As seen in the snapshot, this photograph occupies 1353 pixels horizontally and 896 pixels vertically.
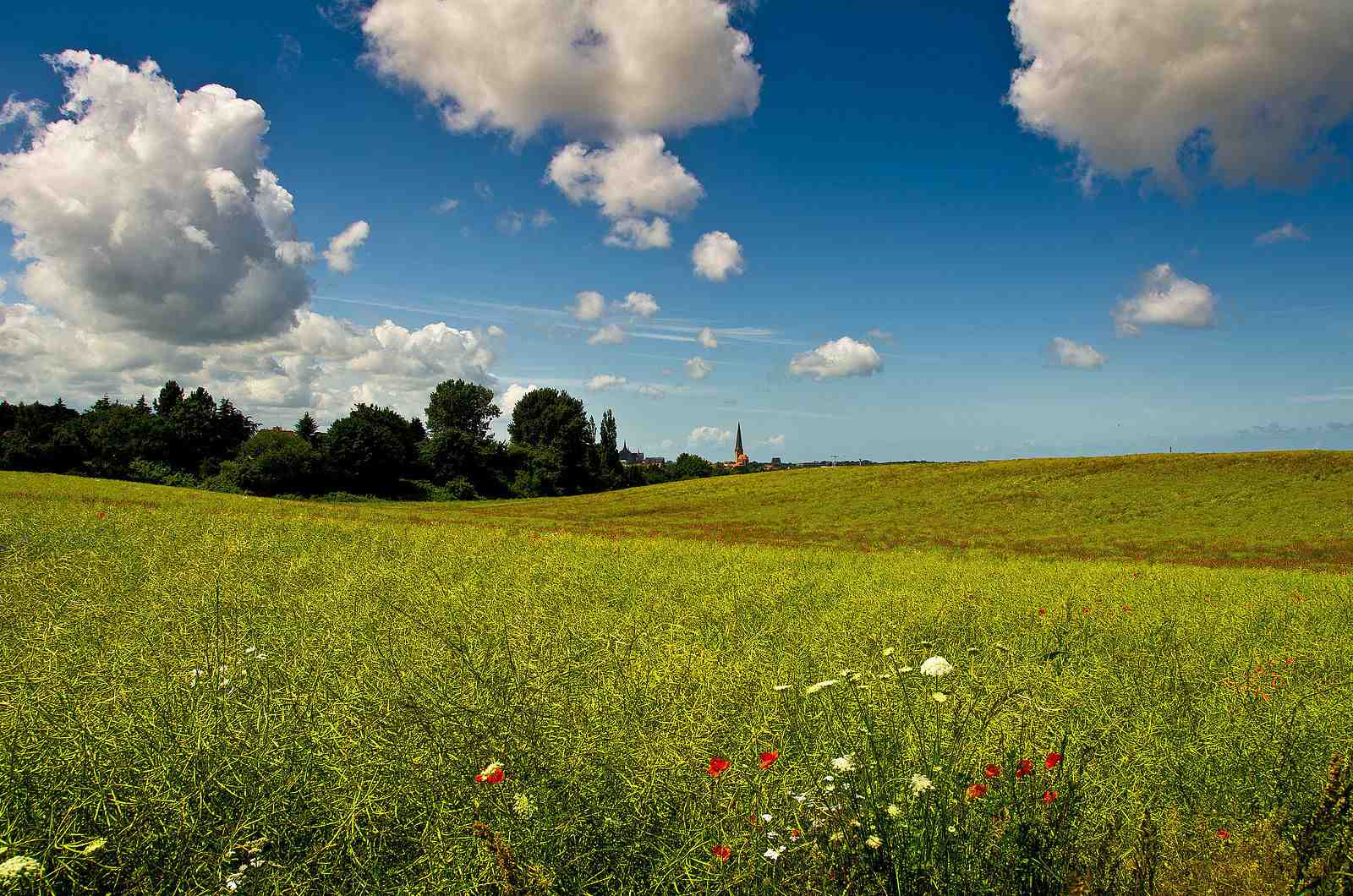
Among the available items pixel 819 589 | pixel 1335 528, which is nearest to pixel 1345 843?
pixel 819 589

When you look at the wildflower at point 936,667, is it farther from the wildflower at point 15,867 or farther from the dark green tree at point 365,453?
the dark green tree at point 365,453

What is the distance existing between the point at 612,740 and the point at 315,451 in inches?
2843

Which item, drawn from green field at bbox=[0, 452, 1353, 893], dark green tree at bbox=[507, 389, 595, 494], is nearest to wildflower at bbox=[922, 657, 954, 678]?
green field at bbox=[0, 452, 1353, 893]

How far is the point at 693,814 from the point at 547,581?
658 cm

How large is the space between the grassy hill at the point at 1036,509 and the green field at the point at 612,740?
19079 mm

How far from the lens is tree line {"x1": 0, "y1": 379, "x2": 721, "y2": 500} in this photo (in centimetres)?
6475

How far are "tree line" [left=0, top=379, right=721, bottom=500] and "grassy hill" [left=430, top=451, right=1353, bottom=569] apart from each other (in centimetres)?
2069

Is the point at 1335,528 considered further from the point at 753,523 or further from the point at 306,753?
the point at 306,753

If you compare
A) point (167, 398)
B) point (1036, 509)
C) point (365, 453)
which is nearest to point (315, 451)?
point (365, 453)

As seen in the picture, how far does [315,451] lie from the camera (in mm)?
66062

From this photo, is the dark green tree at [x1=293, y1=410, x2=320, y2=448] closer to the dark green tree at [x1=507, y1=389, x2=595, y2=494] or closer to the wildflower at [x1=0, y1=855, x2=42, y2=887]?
the dark green tree at [x1=507, y1=389, x2=595, y2=494]

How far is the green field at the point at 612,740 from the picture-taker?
2.76 metres

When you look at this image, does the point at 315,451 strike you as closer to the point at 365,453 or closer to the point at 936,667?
the point at 365,453

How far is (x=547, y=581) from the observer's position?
9.32 m
